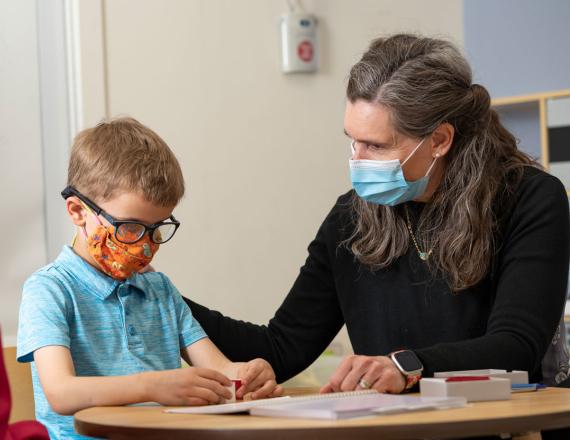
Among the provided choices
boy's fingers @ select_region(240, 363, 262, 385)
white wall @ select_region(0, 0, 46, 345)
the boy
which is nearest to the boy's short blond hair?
the boy

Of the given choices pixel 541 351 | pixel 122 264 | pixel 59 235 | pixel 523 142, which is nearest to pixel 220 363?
pixel 122 264

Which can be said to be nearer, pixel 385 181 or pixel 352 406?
pixel 352 406

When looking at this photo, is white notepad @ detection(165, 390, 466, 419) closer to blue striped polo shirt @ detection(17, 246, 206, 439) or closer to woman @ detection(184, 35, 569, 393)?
blue striped polo shirt @ detection(17, 246, 206, 439)

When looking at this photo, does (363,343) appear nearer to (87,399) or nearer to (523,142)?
(87,399)

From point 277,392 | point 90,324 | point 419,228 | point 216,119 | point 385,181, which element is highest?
point 216,119

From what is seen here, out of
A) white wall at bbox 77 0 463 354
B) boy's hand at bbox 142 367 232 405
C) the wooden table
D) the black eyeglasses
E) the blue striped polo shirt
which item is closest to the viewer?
the wooden table

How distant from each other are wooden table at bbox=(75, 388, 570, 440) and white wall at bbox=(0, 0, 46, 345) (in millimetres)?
1948

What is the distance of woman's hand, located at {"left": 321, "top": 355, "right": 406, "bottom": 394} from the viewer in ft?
4.81

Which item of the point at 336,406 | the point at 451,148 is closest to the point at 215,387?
the point at 336,406

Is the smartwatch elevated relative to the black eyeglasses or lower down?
lower down

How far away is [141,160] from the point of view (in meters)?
1.75

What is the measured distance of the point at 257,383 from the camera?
5.45 feet

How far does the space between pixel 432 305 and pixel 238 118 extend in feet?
6.01

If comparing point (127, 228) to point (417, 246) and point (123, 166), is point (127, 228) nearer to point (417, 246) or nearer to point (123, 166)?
point (123, 166)
